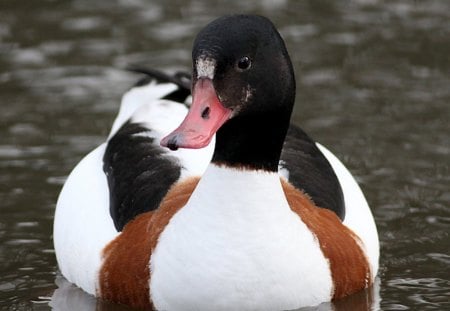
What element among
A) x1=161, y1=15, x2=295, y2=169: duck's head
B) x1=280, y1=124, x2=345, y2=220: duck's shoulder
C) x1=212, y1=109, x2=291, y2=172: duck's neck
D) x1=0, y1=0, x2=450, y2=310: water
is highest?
x1=161, y1=15, x2=295, y2=169: duck's head

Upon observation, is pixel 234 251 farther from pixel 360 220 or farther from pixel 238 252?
pixel 360 220

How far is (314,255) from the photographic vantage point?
7758 mm

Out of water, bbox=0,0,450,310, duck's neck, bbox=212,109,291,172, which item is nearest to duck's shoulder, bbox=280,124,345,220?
water, bbox=0,0,450,310

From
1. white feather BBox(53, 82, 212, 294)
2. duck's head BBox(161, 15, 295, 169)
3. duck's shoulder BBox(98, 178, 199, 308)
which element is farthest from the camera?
white feather BBox(53, 82, 212, 294)

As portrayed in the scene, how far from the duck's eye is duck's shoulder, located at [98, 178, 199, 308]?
1051mm

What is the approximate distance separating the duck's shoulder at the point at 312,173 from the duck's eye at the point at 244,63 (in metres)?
1.21

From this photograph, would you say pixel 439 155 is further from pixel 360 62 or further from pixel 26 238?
pixel 26 238

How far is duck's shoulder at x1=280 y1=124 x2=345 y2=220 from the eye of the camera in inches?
328

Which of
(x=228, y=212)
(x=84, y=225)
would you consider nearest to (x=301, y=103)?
(x=84, y=225)

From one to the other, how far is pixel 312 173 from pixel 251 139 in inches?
41.2

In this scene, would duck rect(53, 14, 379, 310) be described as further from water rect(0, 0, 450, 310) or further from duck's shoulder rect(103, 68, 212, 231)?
water rect(0, 0, 450, 310)

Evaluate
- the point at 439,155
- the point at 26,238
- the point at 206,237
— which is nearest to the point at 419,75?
the point at 439,155

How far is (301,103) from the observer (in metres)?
11.7

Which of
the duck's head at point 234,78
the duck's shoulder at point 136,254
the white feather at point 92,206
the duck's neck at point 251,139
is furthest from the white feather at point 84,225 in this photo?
the duck's head at point 234,78
